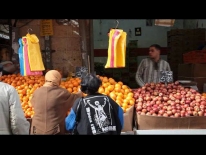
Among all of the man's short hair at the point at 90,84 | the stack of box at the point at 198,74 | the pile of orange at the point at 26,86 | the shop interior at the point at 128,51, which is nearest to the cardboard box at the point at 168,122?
the shop interior at the point at 128,51

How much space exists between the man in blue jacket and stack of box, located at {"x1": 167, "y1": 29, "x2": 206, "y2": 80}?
629cm

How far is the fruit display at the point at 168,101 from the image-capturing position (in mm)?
4086

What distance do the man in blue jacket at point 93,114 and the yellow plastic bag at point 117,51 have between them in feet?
2.56

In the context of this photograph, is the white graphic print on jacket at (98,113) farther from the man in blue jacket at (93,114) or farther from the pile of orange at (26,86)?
the pile of orange at (26,86)

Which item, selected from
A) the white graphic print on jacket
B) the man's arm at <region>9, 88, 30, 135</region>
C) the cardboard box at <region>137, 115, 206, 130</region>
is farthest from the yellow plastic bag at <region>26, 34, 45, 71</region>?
the cardboard box at <region>137, 115, 206, 130</region>

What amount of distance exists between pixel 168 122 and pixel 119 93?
82cm

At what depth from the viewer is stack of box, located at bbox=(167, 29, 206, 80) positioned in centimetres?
891

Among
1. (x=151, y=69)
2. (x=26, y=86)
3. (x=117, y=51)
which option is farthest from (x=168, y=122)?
(x=26, y=86)

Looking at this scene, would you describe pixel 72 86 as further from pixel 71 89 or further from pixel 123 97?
pixel 123 97
